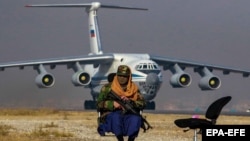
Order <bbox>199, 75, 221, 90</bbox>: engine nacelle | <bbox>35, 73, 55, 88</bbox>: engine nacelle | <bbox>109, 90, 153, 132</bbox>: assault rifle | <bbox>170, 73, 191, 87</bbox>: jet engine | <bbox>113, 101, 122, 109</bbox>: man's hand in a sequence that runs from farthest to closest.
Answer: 1. <bbox>199, 75, 221, 90</bbox>: engine nacelle
2. <bbox>170, 73, 191, 87</bbox>: jet engine
3. <bbox>35, 73, 55, 88</bbox>: engine nacelle
4. <bbox>113, 101, 122, 109</bbox>: man's hand
5. <bbox>109, 90, 153, 132</bbox>: assault rifle

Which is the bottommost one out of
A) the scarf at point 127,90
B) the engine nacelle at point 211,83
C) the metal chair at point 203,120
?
the metal chair at point 203,120

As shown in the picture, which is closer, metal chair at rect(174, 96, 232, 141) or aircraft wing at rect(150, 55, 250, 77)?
metal chair at rect(174, 96, 232, 141)

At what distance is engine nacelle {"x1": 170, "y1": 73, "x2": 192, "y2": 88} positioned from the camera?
203 feet

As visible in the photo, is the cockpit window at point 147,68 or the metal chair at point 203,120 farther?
the cockpit window at point 147,68

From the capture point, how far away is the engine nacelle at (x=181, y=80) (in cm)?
6200

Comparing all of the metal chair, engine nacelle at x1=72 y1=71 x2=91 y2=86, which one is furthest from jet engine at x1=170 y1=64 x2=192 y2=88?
the metal chair

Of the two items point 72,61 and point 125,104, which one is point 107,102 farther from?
point 72,61

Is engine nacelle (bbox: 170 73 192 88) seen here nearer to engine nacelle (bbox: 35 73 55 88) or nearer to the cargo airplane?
the cargo airplane

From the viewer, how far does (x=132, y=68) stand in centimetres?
6188

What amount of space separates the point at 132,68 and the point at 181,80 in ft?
12.6

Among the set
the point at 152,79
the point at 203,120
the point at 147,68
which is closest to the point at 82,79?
the point at 147,68

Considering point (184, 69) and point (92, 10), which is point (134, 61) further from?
point (92, 10)

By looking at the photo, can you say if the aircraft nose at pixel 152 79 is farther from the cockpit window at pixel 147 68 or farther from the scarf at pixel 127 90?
the scarf at pixel 127 90

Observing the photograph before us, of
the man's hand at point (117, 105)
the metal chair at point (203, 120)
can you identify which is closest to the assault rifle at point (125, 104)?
the man's hand at point (117, 105)
